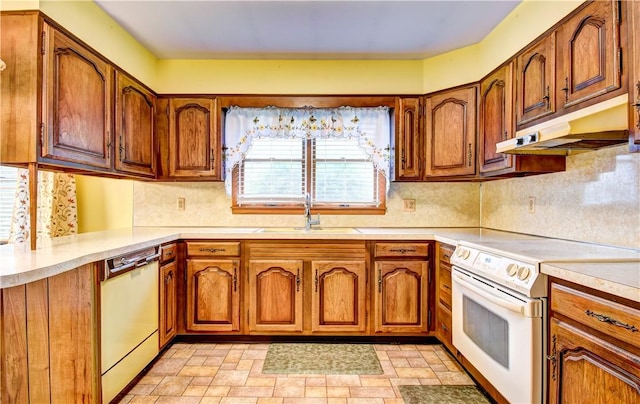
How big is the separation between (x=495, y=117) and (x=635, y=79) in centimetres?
107

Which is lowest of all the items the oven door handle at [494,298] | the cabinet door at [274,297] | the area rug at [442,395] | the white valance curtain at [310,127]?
the area rug at [442,395]

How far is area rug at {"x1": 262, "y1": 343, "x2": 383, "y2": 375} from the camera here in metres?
2.26

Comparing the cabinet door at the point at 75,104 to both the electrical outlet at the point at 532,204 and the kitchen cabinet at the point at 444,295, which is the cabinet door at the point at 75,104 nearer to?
the kitchen cabinet at the point at 444,295

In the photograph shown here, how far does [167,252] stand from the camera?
96.5 inches

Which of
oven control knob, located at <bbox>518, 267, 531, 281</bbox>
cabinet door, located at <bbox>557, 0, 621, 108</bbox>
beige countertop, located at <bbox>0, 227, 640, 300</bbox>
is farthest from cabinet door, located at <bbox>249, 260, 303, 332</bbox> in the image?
cabinet door, located at <bbox>557, 0, 621, 108</bbox>

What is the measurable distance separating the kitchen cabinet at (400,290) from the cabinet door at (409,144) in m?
0.64

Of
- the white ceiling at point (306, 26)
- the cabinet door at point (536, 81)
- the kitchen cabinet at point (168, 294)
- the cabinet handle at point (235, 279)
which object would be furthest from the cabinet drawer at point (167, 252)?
the cabinet door at point (536, 81)

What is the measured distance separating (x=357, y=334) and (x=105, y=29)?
277 cm

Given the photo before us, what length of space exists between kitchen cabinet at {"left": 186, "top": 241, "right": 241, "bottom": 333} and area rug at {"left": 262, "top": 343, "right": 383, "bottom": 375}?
41 cm

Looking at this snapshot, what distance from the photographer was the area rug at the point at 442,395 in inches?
75.4

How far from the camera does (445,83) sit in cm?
280

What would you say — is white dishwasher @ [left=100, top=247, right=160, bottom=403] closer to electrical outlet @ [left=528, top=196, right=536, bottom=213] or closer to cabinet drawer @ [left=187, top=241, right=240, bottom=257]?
cabinet drawer @ [left=187, top=241, right=240, bottom=257]

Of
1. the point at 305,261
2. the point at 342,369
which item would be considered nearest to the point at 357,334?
the point at 342,369

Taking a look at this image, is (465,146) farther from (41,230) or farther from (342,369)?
(41,230)
